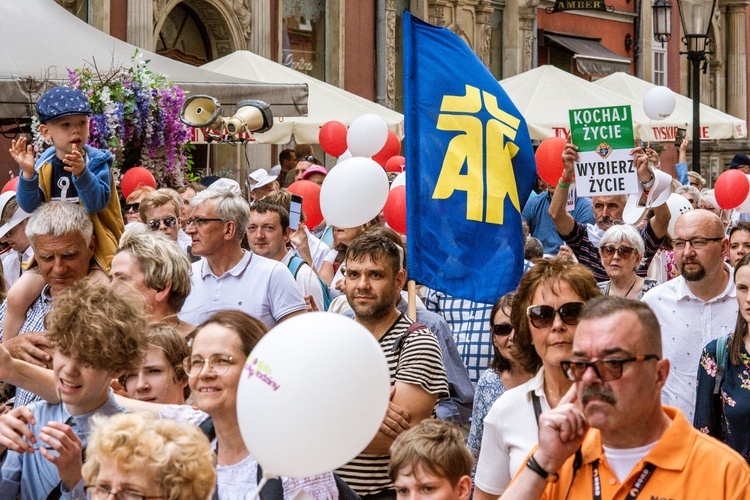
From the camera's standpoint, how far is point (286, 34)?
2316 centimetres

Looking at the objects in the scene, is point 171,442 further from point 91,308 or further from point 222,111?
point 222,111

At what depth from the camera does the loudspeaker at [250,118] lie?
11.0 metres

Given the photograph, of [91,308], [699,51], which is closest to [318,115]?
[699,51]

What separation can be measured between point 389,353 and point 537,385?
3.36 ft

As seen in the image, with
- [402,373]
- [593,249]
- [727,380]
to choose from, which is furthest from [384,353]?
[593,249]

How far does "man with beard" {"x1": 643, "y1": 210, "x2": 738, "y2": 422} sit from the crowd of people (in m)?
0.01

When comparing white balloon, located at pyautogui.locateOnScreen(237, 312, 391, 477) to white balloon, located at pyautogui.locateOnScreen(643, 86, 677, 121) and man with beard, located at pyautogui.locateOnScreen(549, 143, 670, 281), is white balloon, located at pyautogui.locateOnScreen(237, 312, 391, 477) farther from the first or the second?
white balloon, located at pyautogui.locateOnScreen(643, 86, 677, 121)

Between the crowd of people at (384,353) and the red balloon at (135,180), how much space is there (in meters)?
1.52

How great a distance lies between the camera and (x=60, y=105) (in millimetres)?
6660

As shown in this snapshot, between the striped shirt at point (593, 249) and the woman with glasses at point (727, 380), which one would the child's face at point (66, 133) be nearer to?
the woman with glasses at point (727, 380)

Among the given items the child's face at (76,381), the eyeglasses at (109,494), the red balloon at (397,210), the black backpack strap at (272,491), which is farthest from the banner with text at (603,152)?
the eyeglasses at (109,494)

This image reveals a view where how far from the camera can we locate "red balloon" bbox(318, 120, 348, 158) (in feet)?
46.9

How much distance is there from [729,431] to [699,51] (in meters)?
14.1

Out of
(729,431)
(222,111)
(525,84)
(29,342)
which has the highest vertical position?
(525,84)
